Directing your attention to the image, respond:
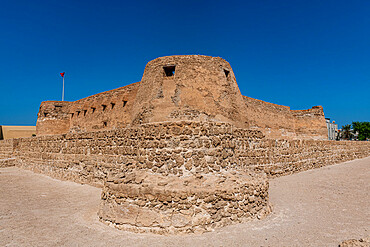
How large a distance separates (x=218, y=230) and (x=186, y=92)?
27.0ft

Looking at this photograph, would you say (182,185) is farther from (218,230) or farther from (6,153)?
(6,153)

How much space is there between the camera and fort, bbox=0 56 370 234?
4535 millimetres

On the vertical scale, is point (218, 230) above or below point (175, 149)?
below

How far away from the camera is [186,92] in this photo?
1190 centimetres

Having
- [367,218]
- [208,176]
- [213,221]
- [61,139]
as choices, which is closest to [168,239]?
[213,221]

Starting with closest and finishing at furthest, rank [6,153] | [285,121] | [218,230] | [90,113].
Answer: [218,230] < [6,153] < [90,113] < [285,121]

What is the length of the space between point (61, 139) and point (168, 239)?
8.50m

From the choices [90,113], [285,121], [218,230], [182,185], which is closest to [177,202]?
[182,185]

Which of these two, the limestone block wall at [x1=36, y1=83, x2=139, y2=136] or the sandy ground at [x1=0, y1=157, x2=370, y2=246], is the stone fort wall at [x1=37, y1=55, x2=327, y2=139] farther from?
the sandy ground at [x1=0, y1=157, x2=370, y2=246]

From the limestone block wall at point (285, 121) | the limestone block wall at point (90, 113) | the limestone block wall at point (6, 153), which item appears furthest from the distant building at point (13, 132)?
the limestone block wall at point (285, 121)

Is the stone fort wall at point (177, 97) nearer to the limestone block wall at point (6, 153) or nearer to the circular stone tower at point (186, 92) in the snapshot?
the circular stone tower at point (186, 92)

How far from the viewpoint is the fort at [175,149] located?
454cm

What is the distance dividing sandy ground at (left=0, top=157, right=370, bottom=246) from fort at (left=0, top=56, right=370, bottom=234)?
12.9 inches

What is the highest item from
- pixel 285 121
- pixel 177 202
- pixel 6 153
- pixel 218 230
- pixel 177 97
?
pixel 177 97
